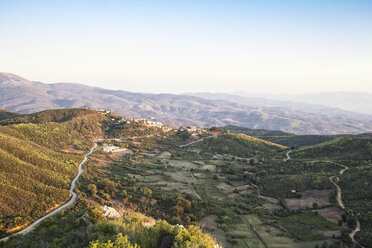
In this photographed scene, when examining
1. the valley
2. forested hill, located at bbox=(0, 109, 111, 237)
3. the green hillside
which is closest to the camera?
the valley

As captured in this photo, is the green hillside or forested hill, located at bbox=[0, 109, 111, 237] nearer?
forested hill, located at bbox=[0, 109, 111, 237]

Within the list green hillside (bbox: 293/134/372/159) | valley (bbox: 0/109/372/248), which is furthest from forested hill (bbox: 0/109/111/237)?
green hillside (bbox: 293/134/372/159)

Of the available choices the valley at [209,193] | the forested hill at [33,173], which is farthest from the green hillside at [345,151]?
the forested hill at [33,173]

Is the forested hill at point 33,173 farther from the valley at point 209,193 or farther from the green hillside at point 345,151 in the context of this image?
the green hillside at point 345,151

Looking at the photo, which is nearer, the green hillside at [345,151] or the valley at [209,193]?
the valley at [209,193]

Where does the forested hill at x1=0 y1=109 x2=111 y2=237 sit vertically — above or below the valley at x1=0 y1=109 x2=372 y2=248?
above

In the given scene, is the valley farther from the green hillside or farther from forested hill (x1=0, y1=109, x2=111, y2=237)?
forested hill (x1=0, y1=109, x2=111, y2=237)

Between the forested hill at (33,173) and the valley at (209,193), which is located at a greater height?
the forested hill at (33,173)

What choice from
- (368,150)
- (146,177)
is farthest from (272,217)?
(368,150)

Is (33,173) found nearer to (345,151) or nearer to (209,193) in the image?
(209,193)

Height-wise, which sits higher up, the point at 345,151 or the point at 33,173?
the point at 33,173

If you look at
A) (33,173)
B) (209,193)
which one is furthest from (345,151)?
(33,173)

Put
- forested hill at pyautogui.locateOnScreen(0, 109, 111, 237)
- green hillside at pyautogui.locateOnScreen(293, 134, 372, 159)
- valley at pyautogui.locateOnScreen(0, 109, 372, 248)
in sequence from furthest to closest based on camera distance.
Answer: green hillside at pyautogui.locateOnScreen(293, 134, 372, 159) < forested hill at pyautogui.locateOnScreen(0, 109, 111, 237) < valley at pyautogui.locateOnScreen(0, 109, 372, 248)
